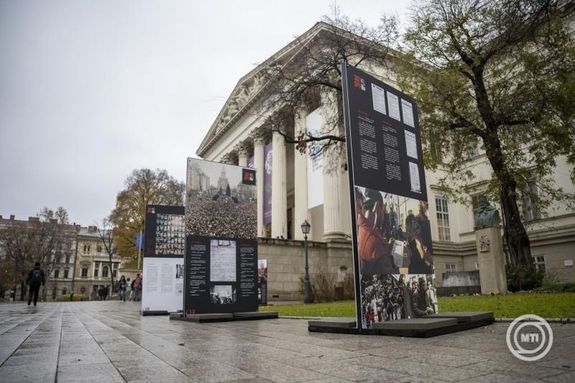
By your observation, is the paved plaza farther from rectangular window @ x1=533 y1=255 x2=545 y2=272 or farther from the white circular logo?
rectangular window @ x1=533 y1=255 x2=545 y2=272

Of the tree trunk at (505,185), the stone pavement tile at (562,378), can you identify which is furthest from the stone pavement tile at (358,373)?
the tree trunk at (505,185)

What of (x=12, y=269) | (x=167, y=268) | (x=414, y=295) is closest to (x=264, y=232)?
(x=167, y=268)

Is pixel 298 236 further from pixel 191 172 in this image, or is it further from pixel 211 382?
pixel 211 382

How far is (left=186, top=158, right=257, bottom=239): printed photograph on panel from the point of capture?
10.5 metres

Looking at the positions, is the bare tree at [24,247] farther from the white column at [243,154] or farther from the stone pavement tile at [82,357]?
the stone pavement tile at [82,357]

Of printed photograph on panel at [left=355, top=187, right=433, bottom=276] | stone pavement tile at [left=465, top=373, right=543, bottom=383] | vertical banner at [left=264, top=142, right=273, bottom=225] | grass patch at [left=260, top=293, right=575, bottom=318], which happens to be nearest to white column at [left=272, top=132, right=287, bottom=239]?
vertical banner at [left=264, top=142, right=273, bottom=225]

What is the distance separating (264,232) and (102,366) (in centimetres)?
3111

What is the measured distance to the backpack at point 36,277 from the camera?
766 inches

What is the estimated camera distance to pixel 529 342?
4.15 m

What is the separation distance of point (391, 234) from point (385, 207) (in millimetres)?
411

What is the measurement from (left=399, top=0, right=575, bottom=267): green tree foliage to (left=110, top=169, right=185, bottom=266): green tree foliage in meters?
33.6

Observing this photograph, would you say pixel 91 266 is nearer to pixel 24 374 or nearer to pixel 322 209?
pixel 322 209

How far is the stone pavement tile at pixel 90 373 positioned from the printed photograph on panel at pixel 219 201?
273 inches

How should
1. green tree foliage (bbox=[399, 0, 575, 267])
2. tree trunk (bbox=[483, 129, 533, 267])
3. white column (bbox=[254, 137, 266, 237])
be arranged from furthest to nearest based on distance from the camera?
white column (bbox=[254, 137, 266, 237])
tree trunk (bbox=[483, 129, 533, 267])
green tree foliage (bbox=[399, 0, 575, 267])
